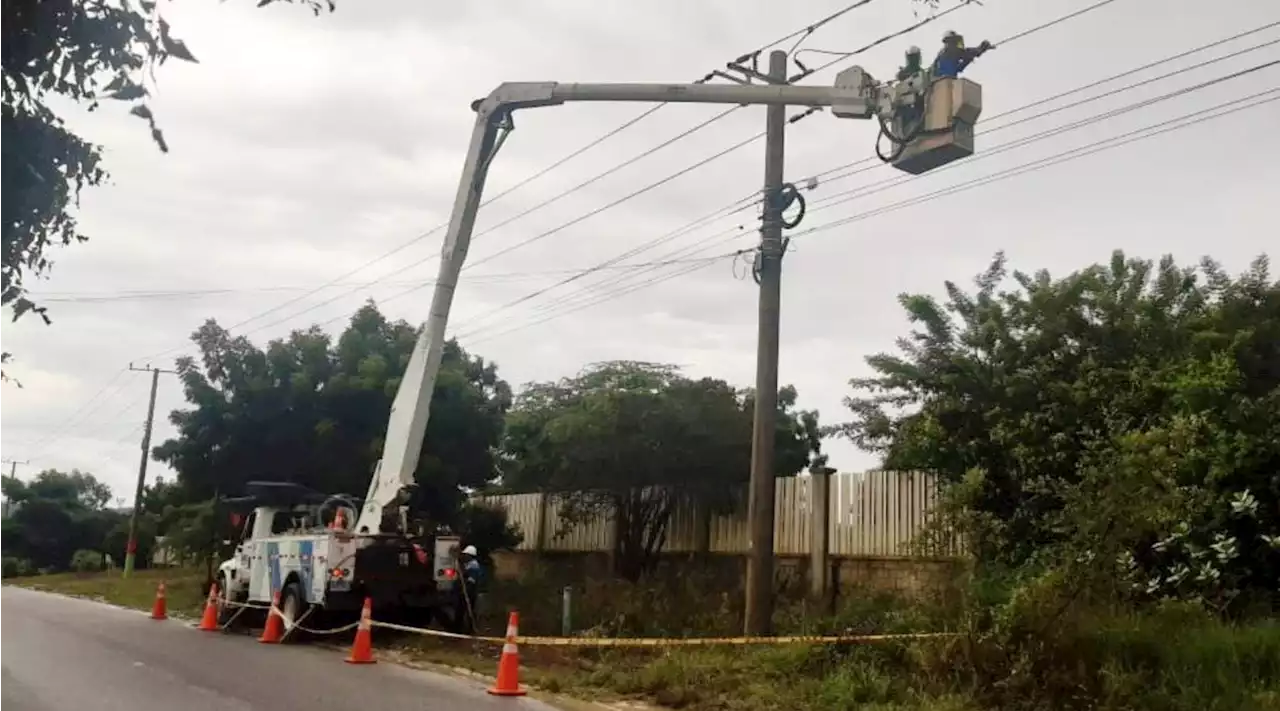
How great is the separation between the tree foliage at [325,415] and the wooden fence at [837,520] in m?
5.60

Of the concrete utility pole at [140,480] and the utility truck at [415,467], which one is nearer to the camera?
the utility truck at [415,467]

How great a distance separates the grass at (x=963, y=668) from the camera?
Answer: 8906 millimetres

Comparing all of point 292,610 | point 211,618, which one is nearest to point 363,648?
point 292,610

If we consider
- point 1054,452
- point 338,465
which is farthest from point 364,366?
point 1054,452

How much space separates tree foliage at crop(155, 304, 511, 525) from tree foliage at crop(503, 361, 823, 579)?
239 centimetres

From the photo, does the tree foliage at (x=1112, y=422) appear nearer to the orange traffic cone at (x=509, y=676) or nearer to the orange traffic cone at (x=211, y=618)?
the orange traffic cone at (x=509, y=676)

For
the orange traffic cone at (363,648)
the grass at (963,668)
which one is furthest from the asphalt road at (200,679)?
the grass at (963,668)

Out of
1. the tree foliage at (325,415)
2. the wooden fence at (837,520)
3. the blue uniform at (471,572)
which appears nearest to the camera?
the wooden fence at (837,520)

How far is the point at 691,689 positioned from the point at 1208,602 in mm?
4687

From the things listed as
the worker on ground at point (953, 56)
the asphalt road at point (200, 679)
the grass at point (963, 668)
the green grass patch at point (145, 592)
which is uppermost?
the worker on ground at point (953, 56)

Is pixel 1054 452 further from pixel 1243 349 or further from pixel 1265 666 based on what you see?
pixel 1265 666

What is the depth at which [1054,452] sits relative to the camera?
12688 millimetres

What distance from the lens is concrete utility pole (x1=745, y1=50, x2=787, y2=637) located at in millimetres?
12633

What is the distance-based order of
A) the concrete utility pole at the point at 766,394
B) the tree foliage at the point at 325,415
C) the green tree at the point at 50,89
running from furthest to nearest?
1. the tree foliage at the point at 325,415
2. the concrete utility pole at the point at 766,394
3. the green tree at the point at 50,89
